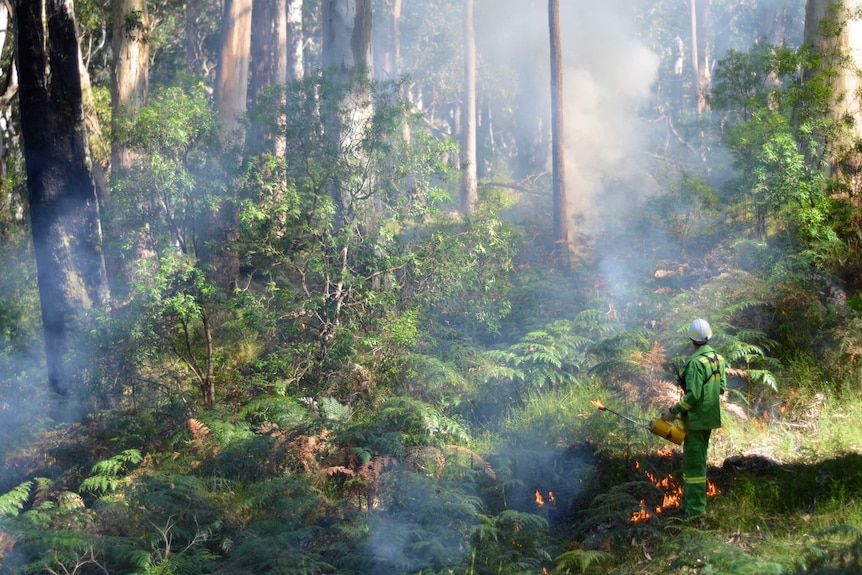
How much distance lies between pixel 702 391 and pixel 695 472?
2.38 feet

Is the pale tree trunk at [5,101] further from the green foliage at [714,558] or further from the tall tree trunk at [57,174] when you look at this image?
the green foliage at [714,558]

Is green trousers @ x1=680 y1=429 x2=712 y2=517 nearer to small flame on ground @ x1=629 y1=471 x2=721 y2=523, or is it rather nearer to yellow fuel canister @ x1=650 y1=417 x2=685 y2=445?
yellow fuel canister @ x1=650 y1=417 x2=685 y2=445

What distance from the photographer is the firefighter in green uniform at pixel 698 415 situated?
738 centimetres


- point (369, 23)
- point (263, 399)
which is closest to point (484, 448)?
point (263, 399)

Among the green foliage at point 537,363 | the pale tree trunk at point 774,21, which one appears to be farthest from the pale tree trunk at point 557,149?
the pale tree trunk at point 774,21

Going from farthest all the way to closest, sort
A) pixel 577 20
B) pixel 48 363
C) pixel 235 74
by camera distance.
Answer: pixel 577 20, pixel 235 74, pixel 48 363

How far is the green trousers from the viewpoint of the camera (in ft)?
24.3

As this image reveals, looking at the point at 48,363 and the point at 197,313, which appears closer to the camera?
the point at 197,313

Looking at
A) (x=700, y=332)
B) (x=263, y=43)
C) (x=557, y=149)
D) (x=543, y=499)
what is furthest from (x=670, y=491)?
(x=263, y=43)

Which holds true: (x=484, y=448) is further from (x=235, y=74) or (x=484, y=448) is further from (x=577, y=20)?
(x=577, y=20)

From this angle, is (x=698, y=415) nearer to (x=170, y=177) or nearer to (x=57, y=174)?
(x=170, y=177)

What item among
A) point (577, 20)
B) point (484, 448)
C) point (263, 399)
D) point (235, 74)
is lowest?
point (484, 448)

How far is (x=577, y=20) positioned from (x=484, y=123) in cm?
861

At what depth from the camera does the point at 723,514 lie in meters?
7.48
